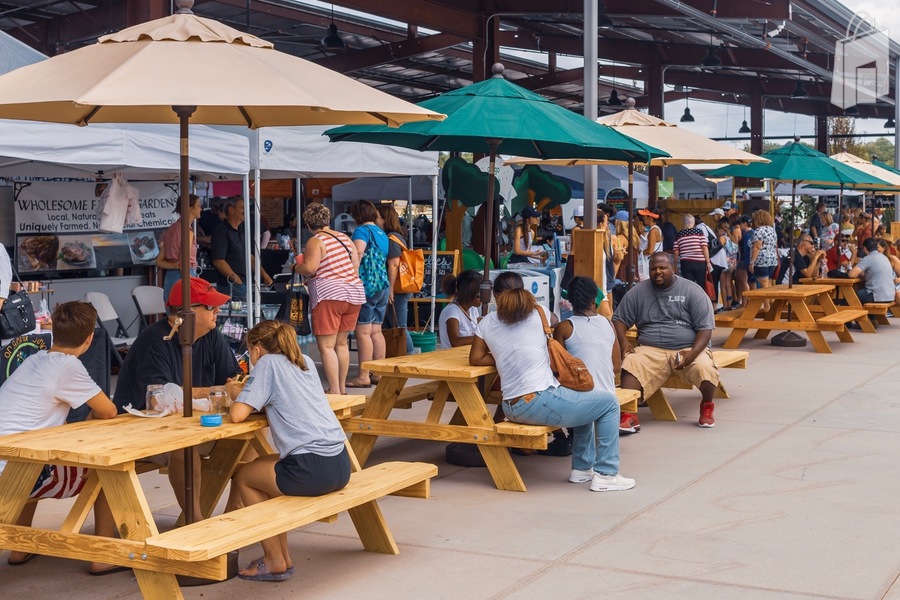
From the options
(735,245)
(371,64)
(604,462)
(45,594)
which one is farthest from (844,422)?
(371,64)

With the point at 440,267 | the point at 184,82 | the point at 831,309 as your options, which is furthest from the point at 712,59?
the point at 184,82

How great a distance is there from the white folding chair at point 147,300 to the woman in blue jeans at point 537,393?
5526mm

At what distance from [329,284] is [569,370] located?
9.57 feet

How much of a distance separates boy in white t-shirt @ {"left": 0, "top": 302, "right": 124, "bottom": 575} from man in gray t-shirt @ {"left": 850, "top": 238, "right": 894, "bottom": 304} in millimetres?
12464

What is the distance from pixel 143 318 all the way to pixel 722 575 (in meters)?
7.43

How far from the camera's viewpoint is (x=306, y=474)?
461 centimetres

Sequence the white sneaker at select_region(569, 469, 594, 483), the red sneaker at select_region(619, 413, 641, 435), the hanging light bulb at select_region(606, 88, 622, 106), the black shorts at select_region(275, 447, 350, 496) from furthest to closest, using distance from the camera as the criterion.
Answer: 1. the hanging light bulb at select_region(606, 88, 622, 106)
2. the red sneaker at select_region(619, 413, 641, 435)
3. the white sneaker at select_region(569, 469, 594, 483)
4. the black shorts at select_region(275, 447, 350, 496)

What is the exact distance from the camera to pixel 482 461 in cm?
702

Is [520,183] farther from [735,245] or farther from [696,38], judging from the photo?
[696,38]

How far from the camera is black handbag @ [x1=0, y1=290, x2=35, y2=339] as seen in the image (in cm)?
713

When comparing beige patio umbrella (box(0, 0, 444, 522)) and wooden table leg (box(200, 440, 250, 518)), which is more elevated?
beige patio umbrella (box(0, 0, 444, 522))

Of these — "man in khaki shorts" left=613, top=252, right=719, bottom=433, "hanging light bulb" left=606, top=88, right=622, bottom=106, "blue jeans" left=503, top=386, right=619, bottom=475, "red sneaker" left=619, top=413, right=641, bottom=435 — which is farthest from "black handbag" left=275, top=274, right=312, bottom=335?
"hanging light bulb" left=606, top=88, right=622, bottom=106

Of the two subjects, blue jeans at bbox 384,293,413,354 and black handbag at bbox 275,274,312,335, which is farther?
blue jeans at bbox 384,293,413,354

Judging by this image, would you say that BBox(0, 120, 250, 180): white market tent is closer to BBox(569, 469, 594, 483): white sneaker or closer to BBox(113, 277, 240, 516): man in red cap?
BBox(113, 277, 240, 516): man in red cap
